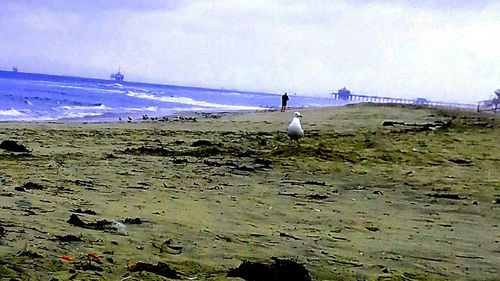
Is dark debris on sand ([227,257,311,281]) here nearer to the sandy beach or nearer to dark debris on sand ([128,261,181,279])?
the sandy beach

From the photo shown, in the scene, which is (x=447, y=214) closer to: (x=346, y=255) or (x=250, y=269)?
(x=346, y=255)

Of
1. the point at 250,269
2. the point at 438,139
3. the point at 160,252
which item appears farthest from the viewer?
the point at 438,139

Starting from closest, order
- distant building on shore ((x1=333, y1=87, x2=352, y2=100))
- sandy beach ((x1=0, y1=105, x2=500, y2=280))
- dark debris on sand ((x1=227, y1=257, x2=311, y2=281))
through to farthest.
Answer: dark debris on sand ((x1=227, y1=257, x2=311, y2=281)) < sandy beach ((x1=0, y1=105, x2=500, y2=280)) < distant building on shore ((x1=333, y1=87, x2=352, y2=100))

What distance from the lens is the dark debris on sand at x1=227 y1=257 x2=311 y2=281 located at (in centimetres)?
406

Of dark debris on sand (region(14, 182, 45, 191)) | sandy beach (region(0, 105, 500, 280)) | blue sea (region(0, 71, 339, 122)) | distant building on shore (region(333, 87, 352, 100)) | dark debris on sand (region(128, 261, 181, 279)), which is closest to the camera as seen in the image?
dark debris on sand (region(128, 261, 181, 279))

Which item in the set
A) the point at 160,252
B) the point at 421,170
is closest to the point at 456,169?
the point at 421,170

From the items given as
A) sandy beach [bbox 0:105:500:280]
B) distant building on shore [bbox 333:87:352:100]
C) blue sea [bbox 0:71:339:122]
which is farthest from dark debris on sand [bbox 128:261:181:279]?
distant building on shore [bbox 333:87:352:100]

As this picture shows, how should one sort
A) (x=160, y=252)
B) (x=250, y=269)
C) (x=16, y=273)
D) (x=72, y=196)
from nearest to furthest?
(x=16, y=273) < (x=250, y=269) < (x=160, y=252) < (x=72, y=196)

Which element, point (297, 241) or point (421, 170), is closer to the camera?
point (297, 241)

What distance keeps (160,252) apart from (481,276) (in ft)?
7.60

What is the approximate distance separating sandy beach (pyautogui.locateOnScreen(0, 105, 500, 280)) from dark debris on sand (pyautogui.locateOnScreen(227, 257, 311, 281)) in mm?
176

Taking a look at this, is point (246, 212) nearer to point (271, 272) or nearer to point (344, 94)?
point (271, 272)

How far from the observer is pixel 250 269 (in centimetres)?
413

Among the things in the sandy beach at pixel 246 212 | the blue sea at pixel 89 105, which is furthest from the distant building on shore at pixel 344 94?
the sandy beach at pixel 246 212
